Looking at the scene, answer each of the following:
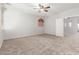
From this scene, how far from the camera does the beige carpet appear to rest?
1564 mm

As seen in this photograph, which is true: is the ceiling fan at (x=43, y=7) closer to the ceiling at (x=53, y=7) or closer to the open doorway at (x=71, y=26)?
the ceiling at (x=53, y=7)

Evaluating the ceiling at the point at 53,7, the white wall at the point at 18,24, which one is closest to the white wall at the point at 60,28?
the ceiling at the point at 53,7

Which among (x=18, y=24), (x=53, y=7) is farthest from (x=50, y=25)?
(x=18, y=24)

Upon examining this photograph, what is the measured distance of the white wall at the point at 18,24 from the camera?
1.55 m

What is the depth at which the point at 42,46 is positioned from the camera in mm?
1587

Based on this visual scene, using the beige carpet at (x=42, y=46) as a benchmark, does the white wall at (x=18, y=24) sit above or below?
above

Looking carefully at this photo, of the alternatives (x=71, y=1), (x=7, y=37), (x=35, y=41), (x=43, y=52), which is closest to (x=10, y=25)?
(x=7, y=37)

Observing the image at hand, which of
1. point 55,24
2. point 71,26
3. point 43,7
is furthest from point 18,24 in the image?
point 71,26

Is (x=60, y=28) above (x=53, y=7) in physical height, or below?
below

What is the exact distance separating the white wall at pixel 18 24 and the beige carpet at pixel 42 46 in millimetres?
85

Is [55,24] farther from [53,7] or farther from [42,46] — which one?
[42,46]

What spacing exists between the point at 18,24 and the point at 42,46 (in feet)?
1.54

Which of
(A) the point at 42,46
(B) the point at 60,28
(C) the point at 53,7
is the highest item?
(C) the point at 53,7
